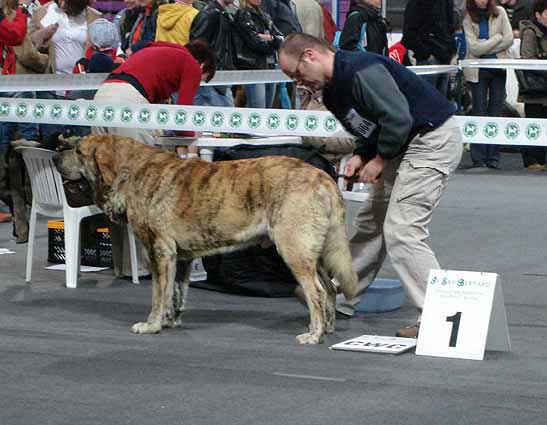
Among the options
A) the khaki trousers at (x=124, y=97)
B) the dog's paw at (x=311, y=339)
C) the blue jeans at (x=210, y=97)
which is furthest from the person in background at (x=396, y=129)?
the blue jeans at (x=210, y=97)

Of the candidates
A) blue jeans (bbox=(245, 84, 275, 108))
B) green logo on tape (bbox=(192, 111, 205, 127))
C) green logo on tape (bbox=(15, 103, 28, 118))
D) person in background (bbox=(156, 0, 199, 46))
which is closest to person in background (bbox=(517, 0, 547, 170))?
blue jeans (bbox=(245, 84, 275, 108))

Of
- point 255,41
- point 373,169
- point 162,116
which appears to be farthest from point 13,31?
point 373,169

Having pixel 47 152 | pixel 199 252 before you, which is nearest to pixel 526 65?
pixel 47 152

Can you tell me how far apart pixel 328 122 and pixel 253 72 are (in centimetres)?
458

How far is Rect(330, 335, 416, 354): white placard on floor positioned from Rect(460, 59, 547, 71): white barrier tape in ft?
27.1

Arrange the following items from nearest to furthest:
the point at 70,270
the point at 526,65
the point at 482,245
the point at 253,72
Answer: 1. the point at 70,270
2. the point at 482,245
3. the point at 253,72
4. the point at 526,65

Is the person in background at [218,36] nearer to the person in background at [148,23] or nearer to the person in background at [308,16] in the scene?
the person in background at [148,23]

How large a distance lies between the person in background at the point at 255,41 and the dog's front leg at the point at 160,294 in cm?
677

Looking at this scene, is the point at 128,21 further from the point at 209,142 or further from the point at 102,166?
the point at 102,166

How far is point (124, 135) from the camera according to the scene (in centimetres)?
831

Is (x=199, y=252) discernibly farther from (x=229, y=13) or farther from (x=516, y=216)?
(x=229, y=13)

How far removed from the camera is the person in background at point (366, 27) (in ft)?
46.8

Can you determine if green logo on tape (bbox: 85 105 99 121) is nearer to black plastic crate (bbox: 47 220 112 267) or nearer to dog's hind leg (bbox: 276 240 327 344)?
black plastic crate (bbox: 47 220 112 267)

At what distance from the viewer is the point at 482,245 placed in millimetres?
9445
